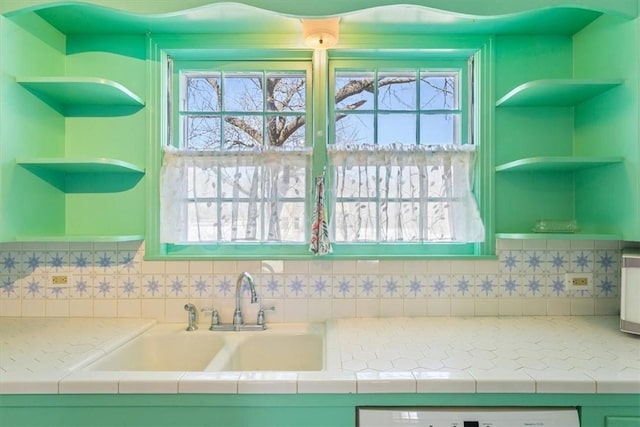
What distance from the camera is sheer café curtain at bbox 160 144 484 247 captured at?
1751mm

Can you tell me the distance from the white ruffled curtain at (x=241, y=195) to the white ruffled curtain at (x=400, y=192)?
7.4 inches

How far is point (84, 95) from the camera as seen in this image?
1608mm

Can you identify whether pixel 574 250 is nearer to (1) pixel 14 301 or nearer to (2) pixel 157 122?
(2) pixel 157 122

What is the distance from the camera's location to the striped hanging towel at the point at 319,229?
1.66 metres

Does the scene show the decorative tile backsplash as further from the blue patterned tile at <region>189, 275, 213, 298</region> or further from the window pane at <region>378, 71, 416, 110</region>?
the window pane at <region>378, 71, 416, 110</region>

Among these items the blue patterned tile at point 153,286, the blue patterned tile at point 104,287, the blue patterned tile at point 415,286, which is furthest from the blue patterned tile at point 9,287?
the blue patterned tile at point 415,286

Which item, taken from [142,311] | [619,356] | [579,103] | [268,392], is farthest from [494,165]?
[142,311]

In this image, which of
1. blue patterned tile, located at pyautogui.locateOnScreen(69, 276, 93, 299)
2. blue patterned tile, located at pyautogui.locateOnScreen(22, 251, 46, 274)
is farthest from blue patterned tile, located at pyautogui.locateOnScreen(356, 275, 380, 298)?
blue patterned tile, located at pyautogui.locateOnScreen(22, 251, 46, 274)

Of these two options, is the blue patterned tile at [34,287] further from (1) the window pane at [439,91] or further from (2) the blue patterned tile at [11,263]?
(1) the window pane at [439,91]

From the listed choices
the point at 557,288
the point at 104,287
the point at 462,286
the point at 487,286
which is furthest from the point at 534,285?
the point at 104,287

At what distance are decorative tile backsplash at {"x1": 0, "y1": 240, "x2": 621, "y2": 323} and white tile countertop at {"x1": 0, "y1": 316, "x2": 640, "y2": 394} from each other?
5.1 inches

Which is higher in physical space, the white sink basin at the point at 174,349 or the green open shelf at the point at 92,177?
the green open shelf at the point at 92,177

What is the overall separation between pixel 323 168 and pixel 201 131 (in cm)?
63

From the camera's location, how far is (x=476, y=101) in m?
1.77
